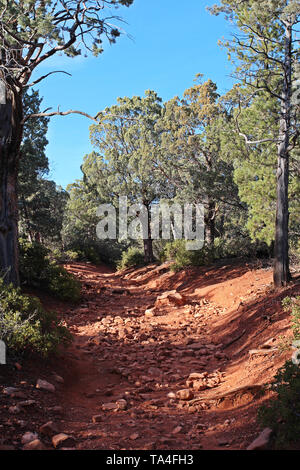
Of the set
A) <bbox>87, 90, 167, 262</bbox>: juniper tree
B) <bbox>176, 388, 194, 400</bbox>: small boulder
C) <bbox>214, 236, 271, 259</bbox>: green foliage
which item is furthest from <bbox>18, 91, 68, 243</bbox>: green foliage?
<bbox>176, 388, 194, 400</bbox>: small boulder

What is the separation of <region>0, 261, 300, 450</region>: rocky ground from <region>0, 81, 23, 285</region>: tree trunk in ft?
6.89

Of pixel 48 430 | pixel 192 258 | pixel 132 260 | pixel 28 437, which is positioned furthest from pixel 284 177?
pixel 132 260

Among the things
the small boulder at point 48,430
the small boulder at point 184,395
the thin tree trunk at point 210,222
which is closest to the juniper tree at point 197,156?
the thin tree trunk at point 210,222

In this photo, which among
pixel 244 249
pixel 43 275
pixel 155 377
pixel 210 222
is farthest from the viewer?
pixel 210 222

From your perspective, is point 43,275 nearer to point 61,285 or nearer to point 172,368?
point 61,285

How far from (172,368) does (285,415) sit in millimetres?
3180

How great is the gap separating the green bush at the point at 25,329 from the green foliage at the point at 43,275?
4379 mm

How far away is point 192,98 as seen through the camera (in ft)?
57.2

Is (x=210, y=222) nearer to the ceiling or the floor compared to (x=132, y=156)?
nearer to the floor

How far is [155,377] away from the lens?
5.58m

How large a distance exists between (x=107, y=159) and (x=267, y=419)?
19.6m

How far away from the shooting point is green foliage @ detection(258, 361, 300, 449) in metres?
2.81

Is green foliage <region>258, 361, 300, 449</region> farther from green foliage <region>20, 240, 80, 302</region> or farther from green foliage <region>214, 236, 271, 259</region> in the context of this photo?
green foliage <region>214, 236, 271, 259</region>

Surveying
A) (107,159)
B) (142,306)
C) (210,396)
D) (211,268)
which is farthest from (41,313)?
(107,159)
